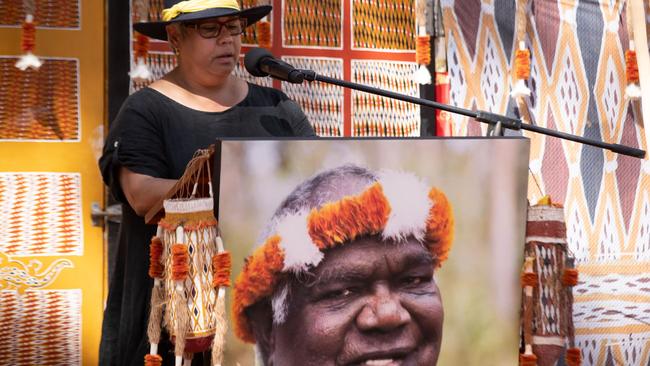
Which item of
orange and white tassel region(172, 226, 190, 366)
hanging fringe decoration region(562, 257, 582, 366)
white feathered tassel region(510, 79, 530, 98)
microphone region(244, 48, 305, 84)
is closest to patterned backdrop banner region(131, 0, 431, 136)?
white feathered tassel region(510, 79, 530, 98)

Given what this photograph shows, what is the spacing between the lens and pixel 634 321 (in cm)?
471

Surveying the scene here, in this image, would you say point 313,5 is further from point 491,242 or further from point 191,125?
point 491,242

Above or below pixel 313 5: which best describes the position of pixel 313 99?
below

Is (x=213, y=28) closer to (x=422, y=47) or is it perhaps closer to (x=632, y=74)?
(x=422, y=47)

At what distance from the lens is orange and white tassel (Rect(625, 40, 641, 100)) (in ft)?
15.3

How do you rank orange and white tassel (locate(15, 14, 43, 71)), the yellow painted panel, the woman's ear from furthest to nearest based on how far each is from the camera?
1. the yellow painted panel
2. orange and white tassel (locate(15, 14, 43, 71))
3. the woman's ear

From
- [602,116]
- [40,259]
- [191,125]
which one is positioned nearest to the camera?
[191,125]

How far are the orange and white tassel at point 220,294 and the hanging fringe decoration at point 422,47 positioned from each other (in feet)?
7.12

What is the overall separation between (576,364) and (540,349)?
0.54 ft

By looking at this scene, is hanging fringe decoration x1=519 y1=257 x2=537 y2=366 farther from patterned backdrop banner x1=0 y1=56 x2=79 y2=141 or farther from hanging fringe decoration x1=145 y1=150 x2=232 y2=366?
patterned backdrop banner x1=0 y1=56 x2=79 y2=141

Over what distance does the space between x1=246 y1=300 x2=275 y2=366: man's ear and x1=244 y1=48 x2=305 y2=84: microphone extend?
616 mm

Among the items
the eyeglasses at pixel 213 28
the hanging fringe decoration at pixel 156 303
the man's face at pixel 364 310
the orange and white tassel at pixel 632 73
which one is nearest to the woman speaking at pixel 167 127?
the eyeglasses at pixel 213 28

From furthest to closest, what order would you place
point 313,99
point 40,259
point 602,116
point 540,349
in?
point 602,116, point 313,99, point 40,259, point 540,349

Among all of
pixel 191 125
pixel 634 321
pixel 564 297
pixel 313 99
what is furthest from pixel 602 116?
pixel 191 125
